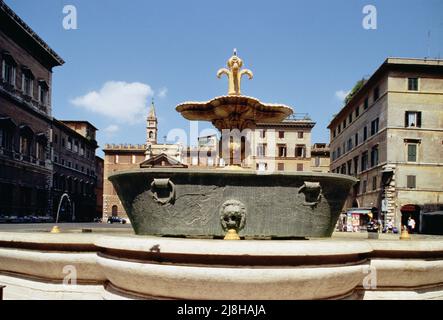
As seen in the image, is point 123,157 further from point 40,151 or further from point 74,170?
point 40,151

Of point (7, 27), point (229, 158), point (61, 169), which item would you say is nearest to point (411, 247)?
point (229, 158)

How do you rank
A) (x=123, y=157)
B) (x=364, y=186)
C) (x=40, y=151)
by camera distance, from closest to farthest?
(x=364, y=186), (x=40, y=151), (x=123, y=157)

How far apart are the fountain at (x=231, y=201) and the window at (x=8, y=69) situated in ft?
109

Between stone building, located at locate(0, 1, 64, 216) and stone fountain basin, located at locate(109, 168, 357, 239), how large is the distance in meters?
30.7

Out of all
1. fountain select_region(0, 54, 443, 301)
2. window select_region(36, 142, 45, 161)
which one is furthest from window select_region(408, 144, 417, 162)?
window select_region(36, 142, 45, 161)

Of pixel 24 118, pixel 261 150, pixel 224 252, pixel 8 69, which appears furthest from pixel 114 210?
pixel 224 252

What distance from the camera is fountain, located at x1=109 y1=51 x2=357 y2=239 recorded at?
464 centimetres

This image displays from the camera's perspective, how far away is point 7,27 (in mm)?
32781

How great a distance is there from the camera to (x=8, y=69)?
110ft

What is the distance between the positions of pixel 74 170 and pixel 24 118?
66.9 feet

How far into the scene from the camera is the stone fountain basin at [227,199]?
466 cm

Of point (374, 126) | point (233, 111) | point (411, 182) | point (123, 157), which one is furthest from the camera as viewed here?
point (123, 157)

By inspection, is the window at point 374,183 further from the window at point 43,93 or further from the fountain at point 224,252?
the window at point 43,93
